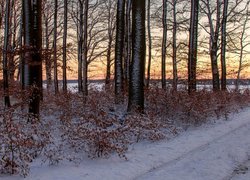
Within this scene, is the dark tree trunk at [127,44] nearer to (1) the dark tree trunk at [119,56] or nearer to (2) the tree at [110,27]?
(1) the dark tree trunk at [119,56]

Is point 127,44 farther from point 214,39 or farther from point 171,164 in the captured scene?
point 171,164

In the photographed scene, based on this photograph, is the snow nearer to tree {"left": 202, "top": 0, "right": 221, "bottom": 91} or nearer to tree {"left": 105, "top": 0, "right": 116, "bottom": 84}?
tree {"left": 202, "top": 0, "right": 221, "bottom": 91}

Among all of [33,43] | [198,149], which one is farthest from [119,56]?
[198,149]

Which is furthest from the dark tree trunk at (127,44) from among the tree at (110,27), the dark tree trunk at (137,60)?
the tree at (110,27)

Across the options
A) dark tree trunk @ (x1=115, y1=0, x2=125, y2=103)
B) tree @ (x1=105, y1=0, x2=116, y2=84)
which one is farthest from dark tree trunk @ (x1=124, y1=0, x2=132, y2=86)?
tree @ (x1=105, y1=0, x2=116, y2=84)

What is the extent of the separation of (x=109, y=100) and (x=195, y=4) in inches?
285

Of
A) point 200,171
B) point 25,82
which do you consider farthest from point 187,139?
point 25,82

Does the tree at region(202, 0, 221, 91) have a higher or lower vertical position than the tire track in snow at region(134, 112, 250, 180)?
higher

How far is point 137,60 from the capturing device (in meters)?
13.5

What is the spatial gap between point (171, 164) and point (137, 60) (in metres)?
5.43

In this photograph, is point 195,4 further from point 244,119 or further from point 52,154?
point 52,154

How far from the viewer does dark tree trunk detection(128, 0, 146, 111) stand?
44.2ft

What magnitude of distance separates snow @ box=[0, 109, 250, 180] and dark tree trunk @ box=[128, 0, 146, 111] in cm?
234

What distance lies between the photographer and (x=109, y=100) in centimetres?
1683
